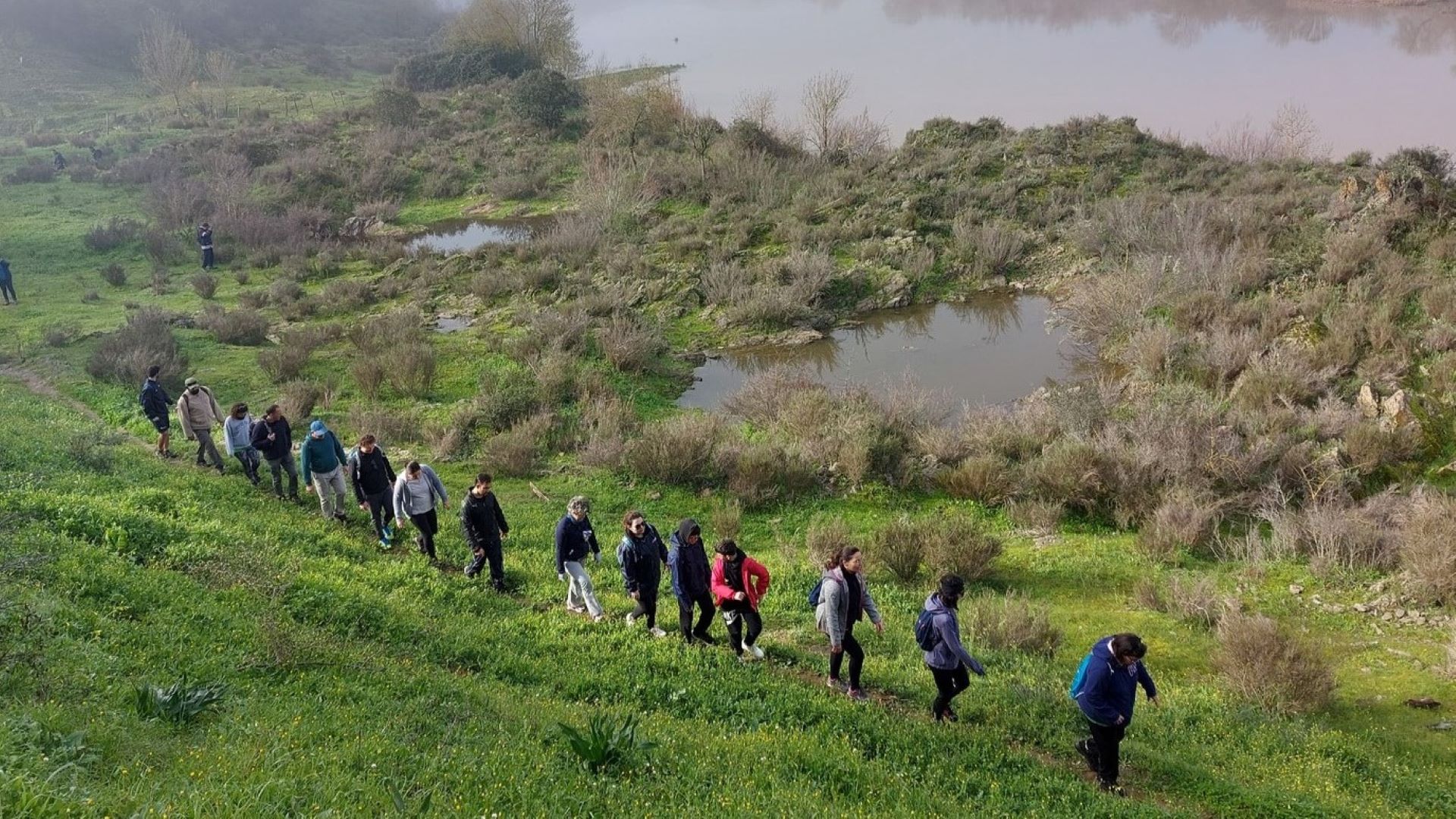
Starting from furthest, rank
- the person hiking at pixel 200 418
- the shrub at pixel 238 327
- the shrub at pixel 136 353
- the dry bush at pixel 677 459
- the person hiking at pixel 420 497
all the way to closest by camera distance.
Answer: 1. the shrub at pixel 238 327
2. the shrub at pixel 136 353
3. the dry bush at pixel 677 459
4. the person hiking at pixel 200 418
5. the person hiking at pixel 420 497

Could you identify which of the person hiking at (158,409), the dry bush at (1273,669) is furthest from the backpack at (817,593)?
the person hiking at (158,409)

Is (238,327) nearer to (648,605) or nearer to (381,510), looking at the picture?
(381,510)

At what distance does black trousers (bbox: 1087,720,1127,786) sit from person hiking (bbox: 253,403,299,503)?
987cm

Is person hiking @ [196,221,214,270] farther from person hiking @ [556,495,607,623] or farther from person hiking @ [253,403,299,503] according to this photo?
person hiking @ [556,495,607,623]

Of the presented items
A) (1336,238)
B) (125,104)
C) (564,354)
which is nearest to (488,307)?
(564,354)

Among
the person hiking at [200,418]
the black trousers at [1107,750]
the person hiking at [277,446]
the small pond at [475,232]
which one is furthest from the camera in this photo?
the small pond at [475,232]

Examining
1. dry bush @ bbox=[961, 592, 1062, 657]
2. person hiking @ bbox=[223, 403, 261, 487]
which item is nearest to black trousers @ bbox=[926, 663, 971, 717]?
dry bush @ bbox=[961, 592, 1062, 657]

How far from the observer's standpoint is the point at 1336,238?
18.4 metres

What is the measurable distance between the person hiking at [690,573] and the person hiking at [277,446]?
20.4ft

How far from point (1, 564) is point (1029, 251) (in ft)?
80.3

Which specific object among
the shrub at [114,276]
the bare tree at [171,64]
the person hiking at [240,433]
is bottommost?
the person hiking at [240,433]

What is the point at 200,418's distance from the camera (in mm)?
11641

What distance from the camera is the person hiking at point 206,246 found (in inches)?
1120

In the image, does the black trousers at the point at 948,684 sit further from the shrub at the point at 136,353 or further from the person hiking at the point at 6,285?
the person hiking at the point at 6,285
